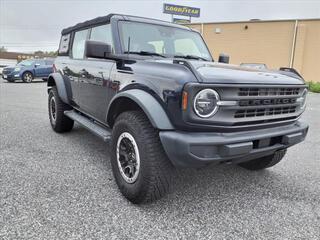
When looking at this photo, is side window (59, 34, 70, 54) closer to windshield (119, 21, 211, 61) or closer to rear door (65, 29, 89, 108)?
rear door (65, 29, 89, 108)

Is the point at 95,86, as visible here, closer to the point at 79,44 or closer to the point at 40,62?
the point at 79,44

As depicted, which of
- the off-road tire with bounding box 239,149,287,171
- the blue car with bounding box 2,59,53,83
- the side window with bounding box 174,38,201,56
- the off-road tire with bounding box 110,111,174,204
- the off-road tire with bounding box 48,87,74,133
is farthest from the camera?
the blue car with bounding box 2,59,53,83

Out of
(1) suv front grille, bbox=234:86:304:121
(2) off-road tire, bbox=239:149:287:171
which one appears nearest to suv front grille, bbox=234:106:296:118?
(1) suv front grille, bbox=234:86:304:121

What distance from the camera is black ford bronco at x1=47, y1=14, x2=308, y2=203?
6.99 feet

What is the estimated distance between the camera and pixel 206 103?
2141 millimetres

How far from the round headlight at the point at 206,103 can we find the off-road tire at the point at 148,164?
460 mm

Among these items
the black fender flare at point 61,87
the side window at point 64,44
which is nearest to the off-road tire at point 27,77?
the side window at point 64,44

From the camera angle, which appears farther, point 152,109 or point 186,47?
point 186,47

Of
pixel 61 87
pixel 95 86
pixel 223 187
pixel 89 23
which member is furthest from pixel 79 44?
pixel 223 187

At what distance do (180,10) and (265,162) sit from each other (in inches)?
1013

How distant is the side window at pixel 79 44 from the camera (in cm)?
420

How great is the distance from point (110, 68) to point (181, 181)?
1517 millimetres

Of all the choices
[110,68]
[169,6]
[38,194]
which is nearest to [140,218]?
[38,194]

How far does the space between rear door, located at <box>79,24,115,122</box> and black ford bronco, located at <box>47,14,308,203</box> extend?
0.01 meters
